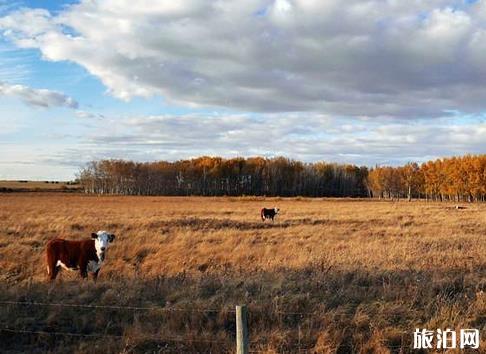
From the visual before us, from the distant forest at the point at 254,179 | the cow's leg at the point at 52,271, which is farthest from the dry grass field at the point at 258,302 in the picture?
the distant forest at the point at 254,179

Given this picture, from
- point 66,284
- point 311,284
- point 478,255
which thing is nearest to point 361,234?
point 478,255

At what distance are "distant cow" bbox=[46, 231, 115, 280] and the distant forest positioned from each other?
381 ft

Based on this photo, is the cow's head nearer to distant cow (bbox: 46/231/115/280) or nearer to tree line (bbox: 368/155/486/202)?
distant cow (bbox: 46/231/115/280)

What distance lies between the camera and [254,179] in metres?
148

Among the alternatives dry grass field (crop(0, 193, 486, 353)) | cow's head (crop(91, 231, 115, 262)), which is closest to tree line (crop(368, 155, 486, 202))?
dry grass field (crop(0, 193, 486, 353))

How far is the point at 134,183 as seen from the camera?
136 meters

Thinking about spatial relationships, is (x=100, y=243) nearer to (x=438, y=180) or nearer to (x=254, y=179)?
(x=438, y=180)

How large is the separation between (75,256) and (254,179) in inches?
5368

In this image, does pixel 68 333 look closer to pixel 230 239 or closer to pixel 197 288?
pixel 197 288

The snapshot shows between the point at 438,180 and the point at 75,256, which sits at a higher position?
the point at 438,180

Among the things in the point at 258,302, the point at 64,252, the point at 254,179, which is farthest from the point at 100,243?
the point at 254,179

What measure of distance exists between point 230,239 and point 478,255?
9080mm

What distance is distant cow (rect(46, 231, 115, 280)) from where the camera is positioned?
11.3 m

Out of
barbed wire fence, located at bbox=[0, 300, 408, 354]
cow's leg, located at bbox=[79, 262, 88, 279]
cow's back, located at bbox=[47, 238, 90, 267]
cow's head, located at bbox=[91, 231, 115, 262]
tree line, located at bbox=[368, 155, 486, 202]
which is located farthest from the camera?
tree line, located at bbox=[368, 155, 486, 202]
